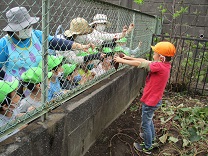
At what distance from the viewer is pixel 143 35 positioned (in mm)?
4477

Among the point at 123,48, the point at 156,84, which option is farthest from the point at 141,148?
the point at 123,48

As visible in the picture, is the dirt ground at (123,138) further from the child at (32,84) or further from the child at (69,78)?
the child at (32,84)

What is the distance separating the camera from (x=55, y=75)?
218 cm

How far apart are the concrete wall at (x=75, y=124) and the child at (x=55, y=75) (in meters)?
0.14

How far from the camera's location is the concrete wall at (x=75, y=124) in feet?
4.73

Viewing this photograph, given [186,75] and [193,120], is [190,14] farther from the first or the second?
[193,120]

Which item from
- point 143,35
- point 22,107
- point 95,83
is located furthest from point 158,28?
point 22,107

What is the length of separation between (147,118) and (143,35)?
238 centimetres

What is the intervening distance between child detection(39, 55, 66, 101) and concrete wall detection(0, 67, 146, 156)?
14 cm

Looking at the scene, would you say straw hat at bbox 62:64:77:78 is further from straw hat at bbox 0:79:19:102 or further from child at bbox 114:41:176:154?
straw hat at bbox 0:79:19:102

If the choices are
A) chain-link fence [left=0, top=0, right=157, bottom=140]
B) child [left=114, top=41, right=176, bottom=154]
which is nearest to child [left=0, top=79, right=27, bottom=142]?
chain-link fence [left=0, top=0, right=157, bottom=140]

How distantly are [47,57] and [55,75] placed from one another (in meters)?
0.59

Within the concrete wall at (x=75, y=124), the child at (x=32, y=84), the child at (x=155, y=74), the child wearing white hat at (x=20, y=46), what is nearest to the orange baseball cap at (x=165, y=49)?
the child at (x=155, y=74)

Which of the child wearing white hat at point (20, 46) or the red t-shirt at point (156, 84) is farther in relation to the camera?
the red t-shirt at point (156, 84)
